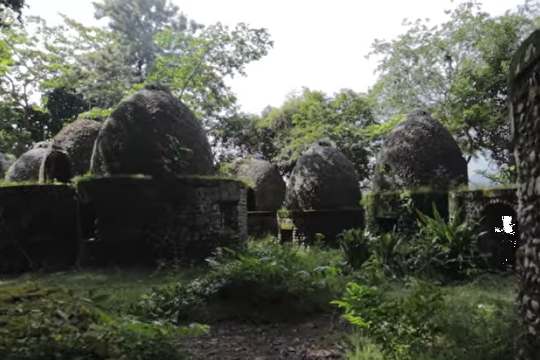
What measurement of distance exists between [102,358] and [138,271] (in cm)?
712

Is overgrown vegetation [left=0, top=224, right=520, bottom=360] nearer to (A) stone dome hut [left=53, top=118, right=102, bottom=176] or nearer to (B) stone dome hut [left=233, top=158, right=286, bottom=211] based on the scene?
(A) stone dome hut [left=53, top=118, right=102, bottom=176]

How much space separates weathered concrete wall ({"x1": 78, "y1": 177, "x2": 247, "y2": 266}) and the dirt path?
4.58 metres

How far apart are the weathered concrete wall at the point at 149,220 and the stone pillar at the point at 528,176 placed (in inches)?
311

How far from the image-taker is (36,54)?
22828 mm

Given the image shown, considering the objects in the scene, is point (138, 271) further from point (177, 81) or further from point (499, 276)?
point (177, 81)

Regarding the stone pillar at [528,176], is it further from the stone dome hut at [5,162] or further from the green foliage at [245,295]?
the stone dome hut at [5,162]

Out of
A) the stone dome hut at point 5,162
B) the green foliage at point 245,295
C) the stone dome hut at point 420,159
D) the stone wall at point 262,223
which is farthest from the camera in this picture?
the stone dome hut at point 5,162

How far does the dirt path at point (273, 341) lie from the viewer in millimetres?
5406

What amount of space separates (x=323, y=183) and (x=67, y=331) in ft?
40.1

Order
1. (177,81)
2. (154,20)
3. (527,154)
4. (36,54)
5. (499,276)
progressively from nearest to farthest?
1. (527,154)
2. (499,276)
3. (177,81)
4. (36,54)
5. (154,20)

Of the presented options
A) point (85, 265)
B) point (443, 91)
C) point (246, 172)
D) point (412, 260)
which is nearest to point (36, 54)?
point (246, 172)

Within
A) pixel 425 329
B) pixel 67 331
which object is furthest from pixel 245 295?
pixel 67 331

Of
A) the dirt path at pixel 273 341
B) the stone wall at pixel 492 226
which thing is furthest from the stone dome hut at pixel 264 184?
the dirt path at pixel 273 341

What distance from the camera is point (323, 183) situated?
1550cm
